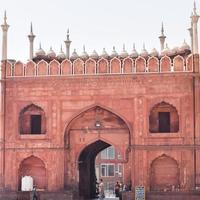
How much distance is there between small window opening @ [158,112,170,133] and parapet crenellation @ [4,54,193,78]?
3.88 ft

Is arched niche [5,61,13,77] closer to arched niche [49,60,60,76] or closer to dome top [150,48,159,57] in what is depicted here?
arched niche [49,60,60,76]

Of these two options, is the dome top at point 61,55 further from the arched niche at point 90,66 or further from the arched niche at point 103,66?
the arched niche at point 103,66

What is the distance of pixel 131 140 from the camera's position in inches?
647

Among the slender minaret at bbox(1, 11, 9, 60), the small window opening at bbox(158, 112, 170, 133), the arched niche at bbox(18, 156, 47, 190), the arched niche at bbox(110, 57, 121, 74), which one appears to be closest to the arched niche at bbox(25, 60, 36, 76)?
the slender minaret at bbox(1, 11, 9, 60)

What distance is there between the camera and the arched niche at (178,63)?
16.4m

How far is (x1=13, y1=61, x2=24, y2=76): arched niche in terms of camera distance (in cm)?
1711

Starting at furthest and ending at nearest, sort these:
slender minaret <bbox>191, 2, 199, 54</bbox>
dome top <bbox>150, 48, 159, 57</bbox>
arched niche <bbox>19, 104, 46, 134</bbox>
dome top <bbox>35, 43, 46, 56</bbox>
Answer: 1. dome top <bbox>35, 43, 46, 56</bbox>
2. dome top <bbox>150, 48, 159, 57</bbox>
3. arched niche <bbox>19, 104, 46, 134</bbox>
4. slender minaret <bbox>191, 2, 199, 54</bbox>

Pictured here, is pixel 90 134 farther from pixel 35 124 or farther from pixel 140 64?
pixel 140 64

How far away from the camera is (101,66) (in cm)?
1677

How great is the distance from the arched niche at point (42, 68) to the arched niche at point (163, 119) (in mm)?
3170

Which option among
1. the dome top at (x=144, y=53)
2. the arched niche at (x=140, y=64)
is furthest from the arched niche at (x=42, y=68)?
the dome top at (x=144, y=53)

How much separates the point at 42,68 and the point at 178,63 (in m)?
3.77

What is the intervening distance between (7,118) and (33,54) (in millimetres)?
2633

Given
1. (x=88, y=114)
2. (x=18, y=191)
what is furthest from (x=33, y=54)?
(x=18, y=191)
